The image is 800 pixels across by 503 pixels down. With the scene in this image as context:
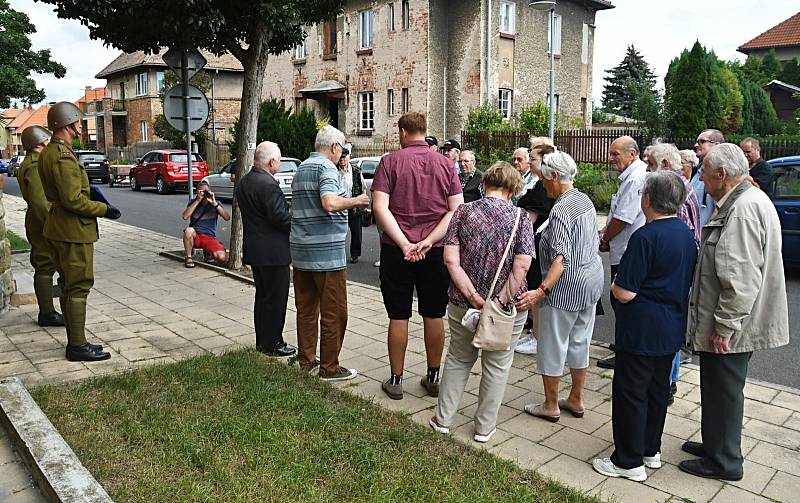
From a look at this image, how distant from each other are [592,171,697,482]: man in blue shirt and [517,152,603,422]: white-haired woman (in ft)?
2.06

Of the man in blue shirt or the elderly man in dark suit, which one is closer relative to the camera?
the man in blue shirt

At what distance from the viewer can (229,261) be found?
10.4 metres

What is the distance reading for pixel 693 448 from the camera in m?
4.27

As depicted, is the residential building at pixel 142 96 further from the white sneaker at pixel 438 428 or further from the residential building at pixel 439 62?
the white sneaker at pixel 438 428

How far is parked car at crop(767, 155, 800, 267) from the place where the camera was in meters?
9.61

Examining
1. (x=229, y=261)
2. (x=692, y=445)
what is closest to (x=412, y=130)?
(x=692, y=445)

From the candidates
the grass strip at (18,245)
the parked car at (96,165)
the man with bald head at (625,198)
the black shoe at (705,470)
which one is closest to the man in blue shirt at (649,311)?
the black shoe at (705,470)

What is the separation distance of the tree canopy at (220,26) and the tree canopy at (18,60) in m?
30.7

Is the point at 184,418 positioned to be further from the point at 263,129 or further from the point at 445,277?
the point at 263,129

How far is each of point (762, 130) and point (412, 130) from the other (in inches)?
1228

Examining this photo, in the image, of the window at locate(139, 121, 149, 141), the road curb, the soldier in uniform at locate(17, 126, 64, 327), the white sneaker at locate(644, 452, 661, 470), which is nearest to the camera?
the road curb

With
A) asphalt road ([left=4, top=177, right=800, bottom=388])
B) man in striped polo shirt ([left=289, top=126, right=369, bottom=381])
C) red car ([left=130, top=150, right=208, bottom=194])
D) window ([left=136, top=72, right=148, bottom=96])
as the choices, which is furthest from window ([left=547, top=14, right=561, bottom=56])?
window ([left=136, top=72, right=148, bottom=96])

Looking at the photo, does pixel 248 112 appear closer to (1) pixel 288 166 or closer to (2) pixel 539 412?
(2) pixel 539 412

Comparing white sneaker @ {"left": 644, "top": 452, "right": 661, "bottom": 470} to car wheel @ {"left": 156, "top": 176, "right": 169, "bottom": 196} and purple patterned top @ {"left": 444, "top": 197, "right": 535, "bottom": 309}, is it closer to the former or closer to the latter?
purple patterned top @ {"left": 444, "top": 197, "right": 535, "bottom": 309}
